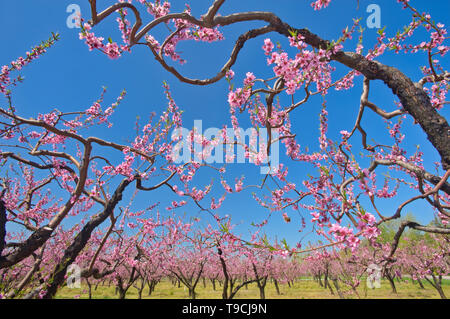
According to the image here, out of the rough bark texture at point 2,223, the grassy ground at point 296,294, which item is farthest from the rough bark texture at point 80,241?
the grassy ground at point 296,294

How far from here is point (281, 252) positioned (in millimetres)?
2277

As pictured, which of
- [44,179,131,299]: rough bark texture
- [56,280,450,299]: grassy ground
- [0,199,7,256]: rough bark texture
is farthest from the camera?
[56,280,450,299]: grassy ground

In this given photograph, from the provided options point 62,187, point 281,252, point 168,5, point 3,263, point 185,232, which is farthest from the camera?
point 185,232

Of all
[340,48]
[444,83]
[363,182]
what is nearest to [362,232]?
[363,182]

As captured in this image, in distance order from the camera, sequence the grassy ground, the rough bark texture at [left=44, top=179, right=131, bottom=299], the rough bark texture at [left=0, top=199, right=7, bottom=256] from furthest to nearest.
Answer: the grassy ground → the rough bark texture at [left=44, top=179, right=131, bottom=299] → the rough bark texture at [left=0, top=199, right=7, bottom=256]

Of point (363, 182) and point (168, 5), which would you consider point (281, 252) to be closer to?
point (363, 182)

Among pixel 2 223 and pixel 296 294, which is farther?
pixel 296 294

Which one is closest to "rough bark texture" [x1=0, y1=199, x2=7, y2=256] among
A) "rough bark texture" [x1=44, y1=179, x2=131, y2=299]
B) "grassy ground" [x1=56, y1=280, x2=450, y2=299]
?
"rough bark texture" [x1=44, y1=179, x2=131, y2=299]

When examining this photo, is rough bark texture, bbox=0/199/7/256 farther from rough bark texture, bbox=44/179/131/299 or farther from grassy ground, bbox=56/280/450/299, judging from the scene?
grassy ground, bbox=56/280/450/299

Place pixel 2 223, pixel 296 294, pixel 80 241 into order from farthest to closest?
pixel 296 294 < pixel 80 241 < pixel 2 223

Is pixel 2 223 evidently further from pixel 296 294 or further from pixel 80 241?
pixel 296 294

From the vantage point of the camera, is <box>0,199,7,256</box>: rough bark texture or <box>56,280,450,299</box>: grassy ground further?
<box>56,280,450,299</box>: grassy ground

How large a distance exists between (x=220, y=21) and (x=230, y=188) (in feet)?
15.0

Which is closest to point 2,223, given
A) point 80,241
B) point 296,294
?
point 80,241
